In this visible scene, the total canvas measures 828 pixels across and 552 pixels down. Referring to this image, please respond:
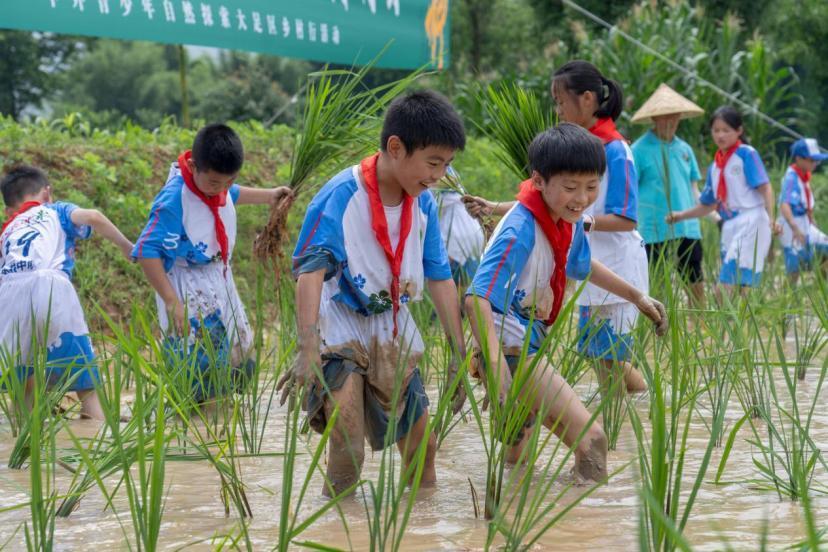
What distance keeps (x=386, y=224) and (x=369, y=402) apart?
562 mm

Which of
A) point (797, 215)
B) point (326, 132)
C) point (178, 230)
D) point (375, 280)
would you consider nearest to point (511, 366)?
point (375, 280)

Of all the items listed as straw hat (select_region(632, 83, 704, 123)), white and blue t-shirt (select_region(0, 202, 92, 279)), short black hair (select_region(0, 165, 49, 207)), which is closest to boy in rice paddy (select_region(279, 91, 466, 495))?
white and blue t-shirt (select_region(0, 202, 92, 279))

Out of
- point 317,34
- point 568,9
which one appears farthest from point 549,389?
point 568,9

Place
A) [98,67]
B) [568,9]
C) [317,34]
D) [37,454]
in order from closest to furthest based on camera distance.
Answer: [37,454] < [317,34] < [568,9] < [98,67]

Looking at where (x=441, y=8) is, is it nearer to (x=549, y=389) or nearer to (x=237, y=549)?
(x=549, y=389)

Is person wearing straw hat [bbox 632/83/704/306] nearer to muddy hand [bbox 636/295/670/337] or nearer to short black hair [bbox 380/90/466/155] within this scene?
muddy hand [bbox 636/295/670/337]

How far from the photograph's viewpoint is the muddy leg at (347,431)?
3559 mm

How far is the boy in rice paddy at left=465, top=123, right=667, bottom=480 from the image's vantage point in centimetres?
363

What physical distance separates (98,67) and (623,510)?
201 ft

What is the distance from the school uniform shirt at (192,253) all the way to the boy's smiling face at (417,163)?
1.75m

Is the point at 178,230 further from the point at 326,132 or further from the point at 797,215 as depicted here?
the point at 797,215

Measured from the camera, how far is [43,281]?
5.31m

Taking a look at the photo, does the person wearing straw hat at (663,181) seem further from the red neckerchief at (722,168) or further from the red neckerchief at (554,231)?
the red neckerchief at (554,231)

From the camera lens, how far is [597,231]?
16.4ft
